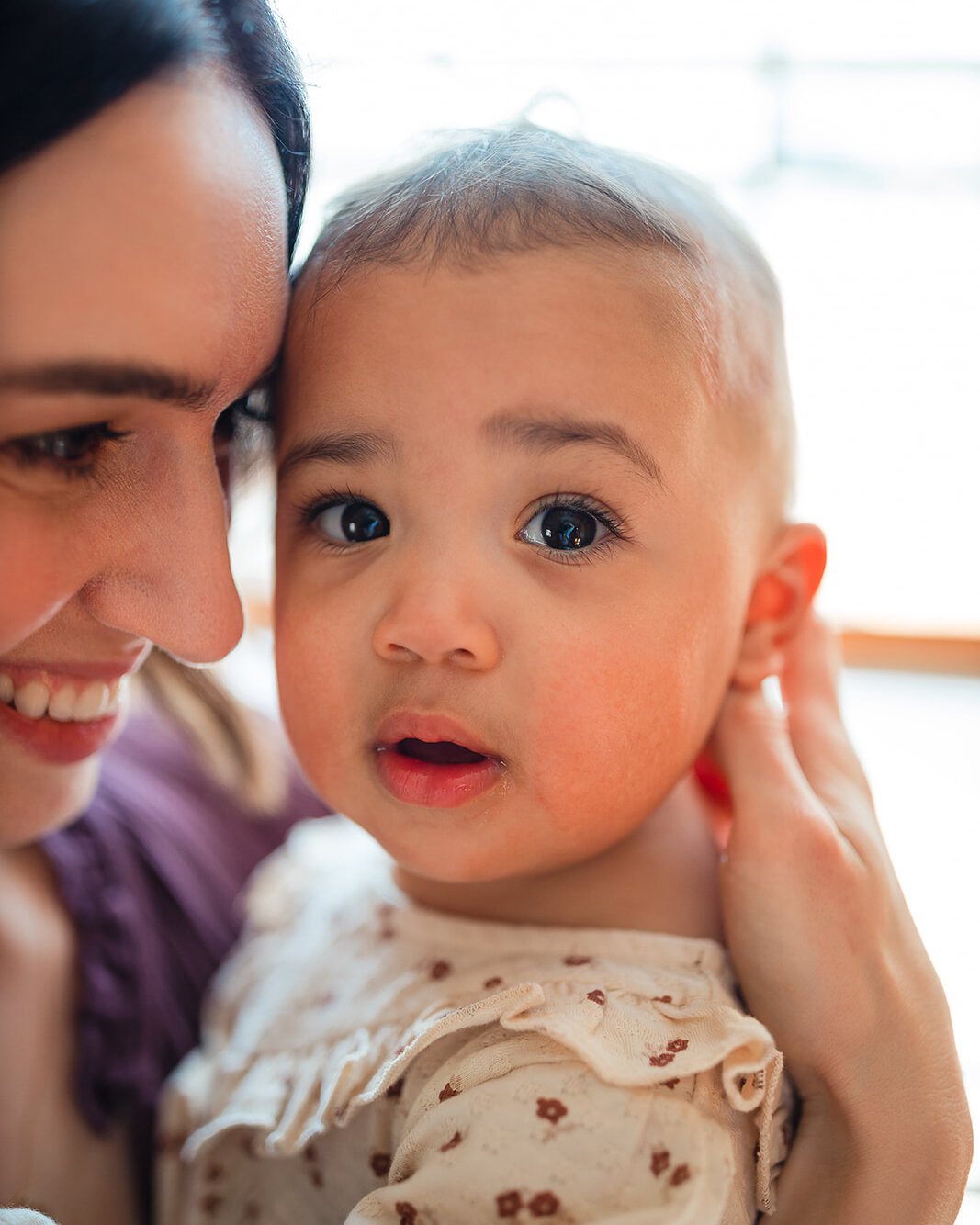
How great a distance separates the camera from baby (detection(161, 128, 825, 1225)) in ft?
2.84

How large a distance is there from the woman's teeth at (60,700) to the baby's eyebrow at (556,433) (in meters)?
0.44

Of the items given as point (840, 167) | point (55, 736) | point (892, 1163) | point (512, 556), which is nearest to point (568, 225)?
point (512, 556)

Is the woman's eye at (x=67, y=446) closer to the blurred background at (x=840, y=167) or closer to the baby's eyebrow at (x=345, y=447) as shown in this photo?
the baby's eyebrow at (x=345, y=447)

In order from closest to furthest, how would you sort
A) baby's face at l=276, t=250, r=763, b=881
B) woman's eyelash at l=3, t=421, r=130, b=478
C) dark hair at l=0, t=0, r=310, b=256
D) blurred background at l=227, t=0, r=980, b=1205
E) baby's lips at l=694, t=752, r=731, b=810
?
1. dark hair at l=0, t=0, r=310, b=256
2. woman's eyelash at l=3, t=421, r=130, b=478
3. baby's face at l=276, t=250, r=763, b=881
4. baby's lips at l=694, t=752, r=731, b=810
5. blurred background at l=227, t=0, r=980, b=1205

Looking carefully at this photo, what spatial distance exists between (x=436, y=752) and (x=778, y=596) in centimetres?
41

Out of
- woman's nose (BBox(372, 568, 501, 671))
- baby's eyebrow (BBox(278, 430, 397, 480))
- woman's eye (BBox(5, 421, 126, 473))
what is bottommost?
woman's nose (BBox(372, 568, 501, 671))

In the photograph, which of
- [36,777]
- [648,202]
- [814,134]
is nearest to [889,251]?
[814,134]

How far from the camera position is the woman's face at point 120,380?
75 centimetres

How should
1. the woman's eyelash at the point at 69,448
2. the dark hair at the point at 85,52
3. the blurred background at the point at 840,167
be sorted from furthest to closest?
the blurred background at the point at 840,167
the woman's eyelash at the point at 69,448
the dark hair at the point at 85,52

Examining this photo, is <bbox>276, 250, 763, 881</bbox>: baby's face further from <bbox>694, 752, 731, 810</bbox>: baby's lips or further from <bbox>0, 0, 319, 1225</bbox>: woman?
<bbox>694, 752, 731, 810</bbox>: baby's lips

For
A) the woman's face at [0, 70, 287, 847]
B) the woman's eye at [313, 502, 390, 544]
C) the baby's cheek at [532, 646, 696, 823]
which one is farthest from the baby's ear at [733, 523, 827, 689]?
the woman's face at [0, 70, 287, 847]

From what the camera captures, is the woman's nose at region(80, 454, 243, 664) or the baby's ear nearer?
the woman's nose at region(80, 454, 243, 664)

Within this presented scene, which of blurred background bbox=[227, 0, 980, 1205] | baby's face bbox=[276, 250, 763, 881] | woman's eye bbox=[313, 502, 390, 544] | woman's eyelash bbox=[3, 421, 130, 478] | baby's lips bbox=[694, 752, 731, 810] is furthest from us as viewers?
blurred background bbox=[227, 0, 980, 1205]

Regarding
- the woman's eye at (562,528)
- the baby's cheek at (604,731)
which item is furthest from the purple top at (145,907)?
the woman's eye at (562,528)
